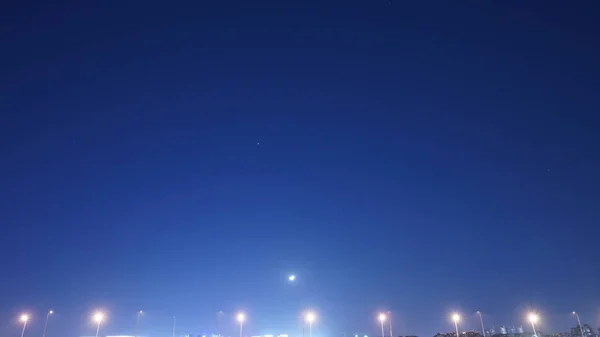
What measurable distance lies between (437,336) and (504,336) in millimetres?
24906

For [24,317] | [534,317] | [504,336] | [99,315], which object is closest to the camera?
[99,315]

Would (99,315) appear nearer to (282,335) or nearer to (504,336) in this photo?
(282,335)

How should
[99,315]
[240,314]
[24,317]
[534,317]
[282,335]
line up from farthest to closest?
1. [282,335]
2. [240,314]
3. [534,317]
4. [24,317]
5. [99,315]

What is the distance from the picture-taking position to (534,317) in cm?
9306

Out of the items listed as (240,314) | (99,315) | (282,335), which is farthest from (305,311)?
(282,335)

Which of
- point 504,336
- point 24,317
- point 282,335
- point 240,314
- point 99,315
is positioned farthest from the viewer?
point 282,335

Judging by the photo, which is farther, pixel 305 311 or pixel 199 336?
pixel 199 336

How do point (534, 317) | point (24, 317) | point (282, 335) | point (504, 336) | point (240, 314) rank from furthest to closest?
point (282, 335) → point (504, 336) → point (240, 314) → point (534, 317) → point (24, 317)

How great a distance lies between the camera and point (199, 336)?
19525 centimetres

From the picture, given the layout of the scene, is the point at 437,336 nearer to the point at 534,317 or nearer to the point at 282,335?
the point at 282,335

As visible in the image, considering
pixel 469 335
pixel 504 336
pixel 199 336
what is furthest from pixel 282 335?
pixel 504 336

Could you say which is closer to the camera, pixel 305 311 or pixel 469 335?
pixel 305 311

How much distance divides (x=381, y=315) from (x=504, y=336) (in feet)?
323

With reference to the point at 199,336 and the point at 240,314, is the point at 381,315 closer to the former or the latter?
the point at 240,314
